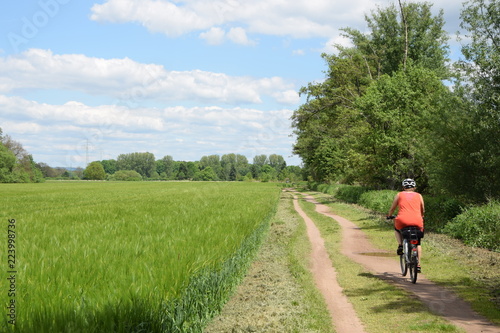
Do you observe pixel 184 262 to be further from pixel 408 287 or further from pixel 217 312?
pixel 408 287

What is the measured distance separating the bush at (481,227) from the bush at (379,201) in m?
10.4

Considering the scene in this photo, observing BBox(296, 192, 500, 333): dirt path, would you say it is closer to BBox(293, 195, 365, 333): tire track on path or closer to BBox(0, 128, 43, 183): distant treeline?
BBox(293, 195, 365, 333): tire track on path

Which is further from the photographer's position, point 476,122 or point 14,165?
point 14,165

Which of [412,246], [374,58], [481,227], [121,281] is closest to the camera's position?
[121,281]

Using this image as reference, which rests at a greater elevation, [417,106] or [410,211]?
[417,106]

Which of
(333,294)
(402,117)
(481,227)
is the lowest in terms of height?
(333,294)

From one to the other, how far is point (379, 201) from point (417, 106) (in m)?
6.94

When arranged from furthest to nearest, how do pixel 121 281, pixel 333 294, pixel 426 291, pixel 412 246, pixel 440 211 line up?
pixel 440 211 < pixel 412 246 < pixel 426 291 < pixel 333 294 < pixel 121 281

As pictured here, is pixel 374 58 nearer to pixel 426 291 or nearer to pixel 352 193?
pixel 352 193

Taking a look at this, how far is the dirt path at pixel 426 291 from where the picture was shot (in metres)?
7.16

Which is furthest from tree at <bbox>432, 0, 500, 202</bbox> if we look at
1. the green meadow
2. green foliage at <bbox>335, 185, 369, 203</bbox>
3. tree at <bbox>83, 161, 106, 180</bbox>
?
tree at <bbox>83, 161, 106, 180</bbox>

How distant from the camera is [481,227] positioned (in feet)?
50.3

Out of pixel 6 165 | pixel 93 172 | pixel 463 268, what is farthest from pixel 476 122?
pixel 93 172

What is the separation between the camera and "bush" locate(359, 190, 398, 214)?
2824cm
